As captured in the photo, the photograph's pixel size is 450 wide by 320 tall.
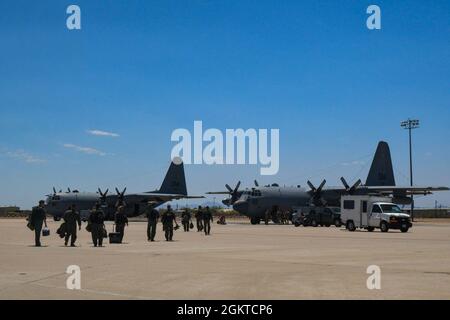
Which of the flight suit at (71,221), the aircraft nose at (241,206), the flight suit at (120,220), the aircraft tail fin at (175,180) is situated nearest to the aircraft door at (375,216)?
the flight suit at (120,220)

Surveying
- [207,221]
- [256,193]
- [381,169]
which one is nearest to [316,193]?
[256,193]

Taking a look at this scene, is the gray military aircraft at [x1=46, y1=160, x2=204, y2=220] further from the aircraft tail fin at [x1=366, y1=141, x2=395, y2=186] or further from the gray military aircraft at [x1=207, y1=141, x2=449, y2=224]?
the aircraft tail fin at [x1=366, y1=141, x2=395, y2=186]

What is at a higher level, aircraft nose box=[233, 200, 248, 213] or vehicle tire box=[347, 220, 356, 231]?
aircraft nose box=[233, 200, 248, 213]

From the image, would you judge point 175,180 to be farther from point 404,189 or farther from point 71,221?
point 71,221

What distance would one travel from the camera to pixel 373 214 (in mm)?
40719

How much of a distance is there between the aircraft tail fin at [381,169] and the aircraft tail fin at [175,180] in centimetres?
2581

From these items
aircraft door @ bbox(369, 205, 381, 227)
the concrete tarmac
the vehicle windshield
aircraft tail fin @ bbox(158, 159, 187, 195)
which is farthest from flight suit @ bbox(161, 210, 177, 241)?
aircraft tail fin @ bbox(158, 159, 187, 195)

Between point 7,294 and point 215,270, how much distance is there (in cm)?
554

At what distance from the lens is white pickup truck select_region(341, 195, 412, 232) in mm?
39250

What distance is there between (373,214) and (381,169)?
2615 cm

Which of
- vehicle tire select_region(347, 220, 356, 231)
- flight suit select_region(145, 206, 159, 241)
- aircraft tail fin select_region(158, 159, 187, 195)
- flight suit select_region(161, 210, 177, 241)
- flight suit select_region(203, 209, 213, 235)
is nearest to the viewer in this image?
flight suit select_region(145, 206, 159, 241)

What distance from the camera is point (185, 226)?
4181 centimetres

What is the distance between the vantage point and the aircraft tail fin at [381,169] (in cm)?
6562

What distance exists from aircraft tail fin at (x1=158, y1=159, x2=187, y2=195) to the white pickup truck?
1538 inches
